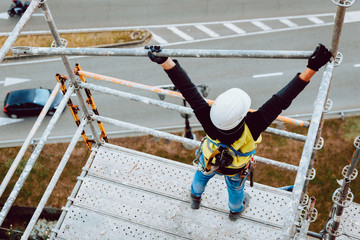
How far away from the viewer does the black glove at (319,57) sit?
4977mm

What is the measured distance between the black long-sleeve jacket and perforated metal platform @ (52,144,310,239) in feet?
7.89

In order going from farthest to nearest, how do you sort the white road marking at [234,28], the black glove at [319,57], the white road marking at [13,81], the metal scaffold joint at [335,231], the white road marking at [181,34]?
the white road marking at [181,34], the white road marking at [234,28], the white road marking at [13,81], the metal scaffold joint at [335,231], the black glove at [319,57]

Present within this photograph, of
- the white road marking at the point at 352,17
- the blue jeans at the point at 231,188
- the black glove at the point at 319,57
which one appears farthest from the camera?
the white road marking at the point at 352,17

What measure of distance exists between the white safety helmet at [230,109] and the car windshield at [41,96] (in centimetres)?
1521

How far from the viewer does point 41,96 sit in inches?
750

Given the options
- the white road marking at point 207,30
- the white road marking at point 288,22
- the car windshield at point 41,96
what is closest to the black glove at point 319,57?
the car windshield at point 41,96

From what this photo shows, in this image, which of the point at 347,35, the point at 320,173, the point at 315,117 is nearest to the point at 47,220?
the point at 320,173

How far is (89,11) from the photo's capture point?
→ 22.3 m

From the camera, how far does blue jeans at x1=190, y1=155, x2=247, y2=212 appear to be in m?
6.72

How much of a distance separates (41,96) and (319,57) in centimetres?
1643

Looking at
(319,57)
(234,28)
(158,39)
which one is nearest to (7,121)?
(158,39)

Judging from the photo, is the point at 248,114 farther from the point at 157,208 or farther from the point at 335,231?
the point at 335,231

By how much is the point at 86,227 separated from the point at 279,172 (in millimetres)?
9774

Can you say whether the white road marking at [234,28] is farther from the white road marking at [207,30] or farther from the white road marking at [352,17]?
the white road marking at [352,17]
